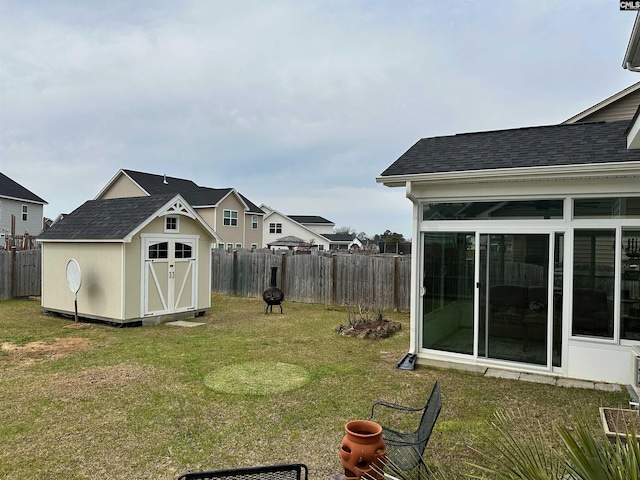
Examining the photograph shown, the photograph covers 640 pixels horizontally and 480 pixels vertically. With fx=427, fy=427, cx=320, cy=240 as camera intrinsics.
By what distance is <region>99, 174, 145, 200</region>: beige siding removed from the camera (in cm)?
2508

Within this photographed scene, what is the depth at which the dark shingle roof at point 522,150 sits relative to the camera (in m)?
5.59

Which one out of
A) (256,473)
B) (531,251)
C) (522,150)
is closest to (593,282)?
(531,251)

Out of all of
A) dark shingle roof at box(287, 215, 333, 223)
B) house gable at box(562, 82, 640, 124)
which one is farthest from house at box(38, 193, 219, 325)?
dark shingle roof at box(287, 215, 333, 223)

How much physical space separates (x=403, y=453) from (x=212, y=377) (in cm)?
338

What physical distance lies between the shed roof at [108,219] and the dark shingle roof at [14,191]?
60.2 ft

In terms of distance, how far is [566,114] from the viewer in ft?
49.3

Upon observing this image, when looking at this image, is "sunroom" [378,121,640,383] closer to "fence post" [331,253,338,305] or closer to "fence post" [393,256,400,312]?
"fence post" [393,256,400,312]

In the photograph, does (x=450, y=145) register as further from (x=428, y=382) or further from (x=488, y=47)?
(x=488, y=47)

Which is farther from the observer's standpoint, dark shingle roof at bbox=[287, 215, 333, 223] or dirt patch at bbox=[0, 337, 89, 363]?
dark shingle roof at bbox=[287, 215, 333, 223]

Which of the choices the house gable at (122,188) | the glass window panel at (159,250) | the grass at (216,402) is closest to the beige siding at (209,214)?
the house gable at (122,188)

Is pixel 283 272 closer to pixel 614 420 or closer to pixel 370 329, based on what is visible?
pixel 370 329

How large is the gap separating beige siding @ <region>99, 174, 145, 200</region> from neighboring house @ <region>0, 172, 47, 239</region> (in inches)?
200

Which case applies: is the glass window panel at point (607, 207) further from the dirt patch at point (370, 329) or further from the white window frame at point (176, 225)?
the white window frame at point (176, 225)

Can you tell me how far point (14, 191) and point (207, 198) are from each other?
1182 cm
